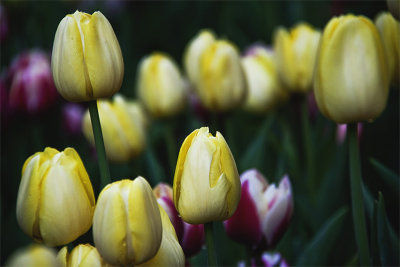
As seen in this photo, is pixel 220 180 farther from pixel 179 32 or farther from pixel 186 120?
pixel 179 32

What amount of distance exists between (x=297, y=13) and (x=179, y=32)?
462mm

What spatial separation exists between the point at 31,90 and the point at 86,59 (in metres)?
0.76

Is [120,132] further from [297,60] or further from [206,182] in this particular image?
[206,182]

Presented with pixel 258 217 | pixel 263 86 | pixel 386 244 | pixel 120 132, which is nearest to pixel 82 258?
pixel 258 217

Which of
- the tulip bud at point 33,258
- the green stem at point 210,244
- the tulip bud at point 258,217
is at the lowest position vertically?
the tulip bud at point 258,217

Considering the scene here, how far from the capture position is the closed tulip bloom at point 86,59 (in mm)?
583

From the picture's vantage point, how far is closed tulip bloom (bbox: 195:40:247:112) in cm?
108

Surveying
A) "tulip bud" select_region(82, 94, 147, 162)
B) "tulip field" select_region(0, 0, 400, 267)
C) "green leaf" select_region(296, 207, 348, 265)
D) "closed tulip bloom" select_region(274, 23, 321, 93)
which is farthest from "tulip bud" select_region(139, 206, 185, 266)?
"closed tulip bloom" select_region(274, 23, 321, 93)

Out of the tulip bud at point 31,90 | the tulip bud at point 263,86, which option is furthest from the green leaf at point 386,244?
the tulip bud at point 31,90

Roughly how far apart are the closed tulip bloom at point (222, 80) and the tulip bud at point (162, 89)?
0.36 feet

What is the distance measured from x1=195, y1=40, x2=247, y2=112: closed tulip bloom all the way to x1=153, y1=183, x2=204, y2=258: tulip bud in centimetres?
41

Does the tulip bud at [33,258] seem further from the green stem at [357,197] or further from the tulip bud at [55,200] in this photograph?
the green stem at [357,197]

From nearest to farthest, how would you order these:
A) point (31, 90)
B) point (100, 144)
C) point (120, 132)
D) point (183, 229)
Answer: point (100, 144), point (183, 229), point (120, 132), point (31, 90)

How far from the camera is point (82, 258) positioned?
0.51 m
